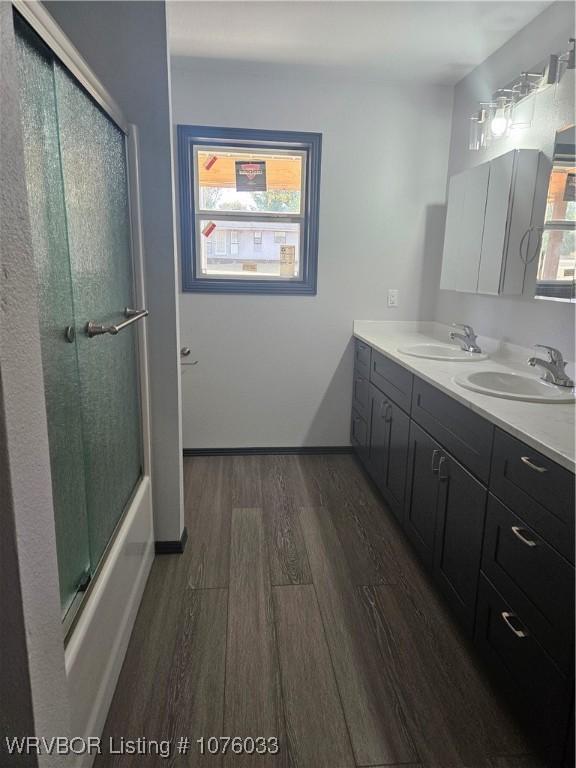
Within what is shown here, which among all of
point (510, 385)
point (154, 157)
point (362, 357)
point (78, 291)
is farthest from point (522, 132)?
point (78, 291)

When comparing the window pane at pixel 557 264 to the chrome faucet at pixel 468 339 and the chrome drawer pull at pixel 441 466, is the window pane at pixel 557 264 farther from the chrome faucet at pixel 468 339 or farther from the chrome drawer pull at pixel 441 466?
the chrome drawer pull at pixel 441 466

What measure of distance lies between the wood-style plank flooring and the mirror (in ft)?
4.30

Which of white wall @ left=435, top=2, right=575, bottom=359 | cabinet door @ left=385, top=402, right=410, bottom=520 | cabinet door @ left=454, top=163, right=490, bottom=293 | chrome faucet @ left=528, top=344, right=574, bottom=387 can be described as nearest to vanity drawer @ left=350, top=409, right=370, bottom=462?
cabinet door @ left=385, top=402, right=410, bottom=520

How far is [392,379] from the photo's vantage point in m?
2.40

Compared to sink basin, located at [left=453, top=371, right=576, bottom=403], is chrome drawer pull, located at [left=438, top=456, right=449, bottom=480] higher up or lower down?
lower down

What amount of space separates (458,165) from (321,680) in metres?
2.80

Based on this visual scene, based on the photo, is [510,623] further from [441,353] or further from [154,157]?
[154,157]

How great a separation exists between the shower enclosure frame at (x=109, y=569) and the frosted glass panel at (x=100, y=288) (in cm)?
4

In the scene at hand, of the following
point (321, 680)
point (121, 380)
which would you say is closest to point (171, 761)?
point (321, 680)

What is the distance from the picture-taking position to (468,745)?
127cm

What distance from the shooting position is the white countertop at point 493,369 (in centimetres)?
120

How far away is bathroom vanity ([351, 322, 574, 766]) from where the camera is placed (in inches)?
43.3

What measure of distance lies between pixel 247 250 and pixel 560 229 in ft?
5.98

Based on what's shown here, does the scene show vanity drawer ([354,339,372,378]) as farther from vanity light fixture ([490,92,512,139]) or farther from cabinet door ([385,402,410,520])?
vanity light fixture ([490,92,512,139])
